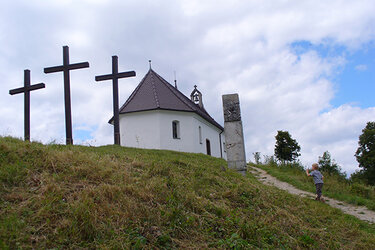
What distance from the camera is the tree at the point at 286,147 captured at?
31.4 metres

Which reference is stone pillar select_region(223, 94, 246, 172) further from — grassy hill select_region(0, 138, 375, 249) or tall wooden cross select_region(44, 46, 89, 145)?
tall wooden cross select_region(44, 46, 89, 145)

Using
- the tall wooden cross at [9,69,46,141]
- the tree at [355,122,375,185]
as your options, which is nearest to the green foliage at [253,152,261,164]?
the tree at [355,122,375,185]

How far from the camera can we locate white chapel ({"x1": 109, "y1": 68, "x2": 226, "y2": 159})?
22953 mm

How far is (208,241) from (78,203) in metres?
2.14

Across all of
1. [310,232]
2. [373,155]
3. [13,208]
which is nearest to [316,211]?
[310,232]

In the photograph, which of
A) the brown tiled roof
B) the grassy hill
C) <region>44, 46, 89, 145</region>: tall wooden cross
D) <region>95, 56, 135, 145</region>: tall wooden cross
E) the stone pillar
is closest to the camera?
the grassy hill

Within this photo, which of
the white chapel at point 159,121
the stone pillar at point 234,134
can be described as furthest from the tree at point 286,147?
the stone pillar at point 234,134

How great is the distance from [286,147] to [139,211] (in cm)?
2813

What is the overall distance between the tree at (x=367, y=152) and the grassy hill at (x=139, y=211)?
2450 cm

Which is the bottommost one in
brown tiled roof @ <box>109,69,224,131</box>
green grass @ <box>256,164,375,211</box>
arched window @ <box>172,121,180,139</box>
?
green grass @ <box>256,164,375,211</box>

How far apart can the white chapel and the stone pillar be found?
36.2ft

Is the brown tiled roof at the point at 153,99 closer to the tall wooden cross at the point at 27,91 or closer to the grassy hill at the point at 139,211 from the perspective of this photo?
the tall wooden cross at the point at 27,91

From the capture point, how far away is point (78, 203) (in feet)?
17.2

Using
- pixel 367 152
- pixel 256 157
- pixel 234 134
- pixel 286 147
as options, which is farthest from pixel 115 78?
pixel 367 152
